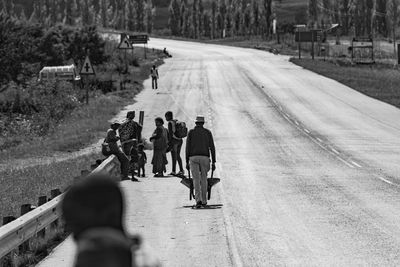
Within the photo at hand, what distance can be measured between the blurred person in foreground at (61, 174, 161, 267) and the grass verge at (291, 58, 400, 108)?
1690 inches

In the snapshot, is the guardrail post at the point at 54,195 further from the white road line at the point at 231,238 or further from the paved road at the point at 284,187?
the white road line at the point at 231,238

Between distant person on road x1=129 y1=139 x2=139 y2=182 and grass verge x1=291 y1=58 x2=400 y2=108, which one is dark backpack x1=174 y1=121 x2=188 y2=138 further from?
grass verge x1=291 y1=58 x2=400 y2=108

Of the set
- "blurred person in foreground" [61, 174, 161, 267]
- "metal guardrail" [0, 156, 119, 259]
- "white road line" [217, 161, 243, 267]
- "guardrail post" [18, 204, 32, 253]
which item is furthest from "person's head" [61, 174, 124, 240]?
"guardrail post" [18, 204, 32, 253]

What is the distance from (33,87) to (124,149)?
2880cm

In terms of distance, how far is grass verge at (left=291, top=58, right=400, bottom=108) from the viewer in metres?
50.4

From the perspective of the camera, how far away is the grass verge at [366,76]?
5038 cm

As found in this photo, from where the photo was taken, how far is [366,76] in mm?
61656

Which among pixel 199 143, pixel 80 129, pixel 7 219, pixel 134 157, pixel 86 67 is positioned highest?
pixel 86 67

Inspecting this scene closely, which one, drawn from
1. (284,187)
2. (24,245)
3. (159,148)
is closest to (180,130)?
(159,148)

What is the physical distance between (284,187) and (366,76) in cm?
4461

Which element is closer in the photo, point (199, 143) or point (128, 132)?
point (199, 143)

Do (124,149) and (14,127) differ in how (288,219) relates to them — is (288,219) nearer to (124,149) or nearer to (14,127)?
(124,149)

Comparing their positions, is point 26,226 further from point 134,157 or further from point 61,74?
point 61,74

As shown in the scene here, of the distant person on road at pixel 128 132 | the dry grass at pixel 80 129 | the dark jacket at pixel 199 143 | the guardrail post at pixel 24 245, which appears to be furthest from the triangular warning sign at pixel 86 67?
the guardrail post at pixel 24 245
